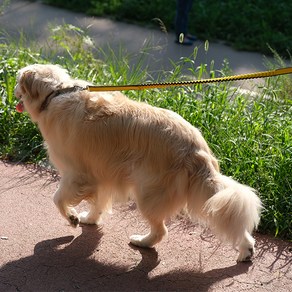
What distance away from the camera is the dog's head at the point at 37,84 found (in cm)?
483

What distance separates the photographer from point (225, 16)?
11.0 meters

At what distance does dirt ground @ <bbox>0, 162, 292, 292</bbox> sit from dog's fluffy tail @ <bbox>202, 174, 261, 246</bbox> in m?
0.42

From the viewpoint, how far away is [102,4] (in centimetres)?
1152

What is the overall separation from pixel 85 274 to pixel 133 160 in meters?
0.86

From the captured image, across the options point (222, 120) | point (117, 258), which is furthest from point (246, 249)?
point (222, 120)

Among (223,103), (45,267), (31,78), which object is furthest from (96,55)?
(45,267)

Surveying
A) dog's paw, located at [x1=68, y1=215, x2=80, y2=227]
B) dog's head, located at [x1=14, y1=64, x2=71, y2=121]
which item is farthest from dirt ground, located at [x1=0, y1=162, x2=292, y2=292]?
dog's head, located at [x1=14, y1=64, x2=71, y2=121]

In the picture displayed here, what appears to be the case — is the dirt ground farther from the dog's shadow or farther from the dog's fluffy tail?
the dog's fluffy tail

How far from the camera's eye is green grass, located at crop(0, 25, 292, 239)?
5395 millimetres

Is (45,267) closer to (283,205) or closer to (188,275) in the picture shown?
(188,275)

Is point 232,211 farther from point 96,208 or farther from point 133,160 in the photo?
point 96,208

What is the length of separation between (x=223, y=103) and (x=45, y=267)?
2.62m

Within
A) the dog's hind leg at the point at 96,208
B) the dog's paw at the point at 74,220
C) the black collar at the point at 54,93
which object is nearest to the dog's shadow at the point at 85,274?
the dog's paw at the point at 74,220

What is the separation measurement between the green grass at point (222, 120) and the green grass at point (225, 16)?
10.3 feet
